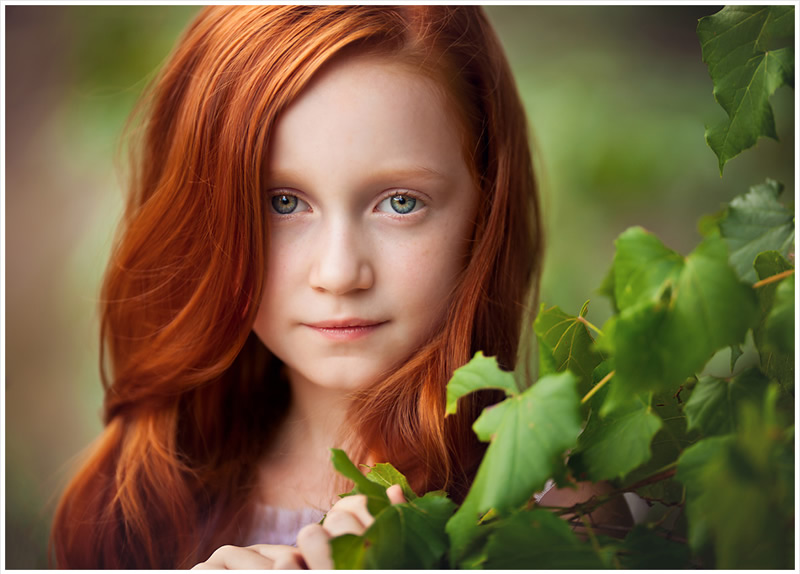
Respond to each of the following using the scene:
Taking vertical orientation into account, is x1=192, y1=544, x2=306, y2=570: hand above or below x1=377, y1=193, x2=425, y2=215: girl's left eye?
below

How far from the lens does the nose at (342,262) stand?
782 mm

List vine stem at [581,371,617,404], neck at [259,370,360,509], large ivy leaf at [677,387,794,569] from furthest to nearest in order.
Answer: neck at [259,370,360,509] → vine stem at [581,371,617,404] → large ivy leaf at [677,387,794,569]

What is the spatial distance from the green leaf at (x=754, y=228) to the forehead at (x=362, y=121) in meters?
0.36

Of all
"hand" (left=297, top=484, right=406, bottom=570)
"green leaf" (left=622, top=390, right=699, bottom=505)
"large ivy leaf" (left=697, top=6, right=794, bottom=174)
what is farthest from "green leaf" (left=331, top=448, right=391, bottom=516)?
"large ivy leaf" (left=697, top=6, right=794, bottom=174)

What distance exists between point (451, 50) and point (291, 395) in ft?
1.91

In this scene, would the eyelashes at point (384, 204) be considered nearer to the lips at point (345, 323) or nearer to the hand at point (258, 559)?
the lips at point (345, 323)

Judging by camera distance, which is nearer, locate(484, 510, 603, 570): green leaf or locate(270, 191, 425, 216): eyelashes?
locate(484, 510, 603, 570): green leaf

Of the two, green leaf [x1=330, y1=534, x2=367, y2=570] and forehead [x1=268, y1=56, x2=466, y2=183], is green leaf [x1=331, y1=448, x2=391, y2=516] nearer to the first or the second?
green leaf [x1=330, y1=534, x2=367, y2=570]

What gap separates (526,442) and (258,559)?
32 cm

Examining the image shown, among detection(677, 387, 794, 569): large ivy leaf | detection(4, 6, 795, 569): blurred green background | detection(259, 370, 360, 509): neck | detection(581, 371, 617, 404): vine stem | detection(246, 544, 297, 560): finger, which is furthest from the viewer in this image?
detection(4, 6, 795, 569): blurred green background

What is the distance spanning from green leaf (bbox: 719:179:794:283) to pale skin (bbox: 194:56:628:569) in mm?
359

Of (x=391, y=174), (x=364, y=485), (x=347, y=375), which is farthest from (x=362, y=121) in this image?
(x=364, y=485)

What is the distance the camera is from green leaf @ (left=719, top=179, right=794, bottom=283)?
22.0 inches

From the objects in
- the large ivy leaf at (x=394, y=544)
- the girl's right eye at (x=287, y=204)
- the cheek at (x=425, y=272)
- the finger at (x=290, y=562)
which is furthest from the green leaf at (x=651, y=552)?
the girl's right eye at (x=287, y=204)
